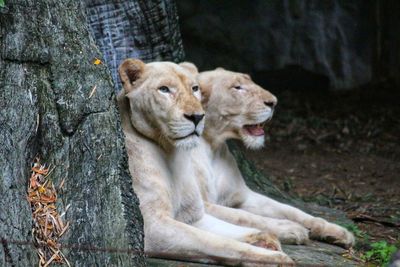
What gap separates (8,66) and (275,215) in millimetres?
3329

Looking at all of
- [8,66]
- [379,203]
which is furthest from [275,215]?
[8,66]

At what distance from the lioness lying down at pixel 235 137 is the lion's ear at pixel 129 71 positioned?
1.20 meters

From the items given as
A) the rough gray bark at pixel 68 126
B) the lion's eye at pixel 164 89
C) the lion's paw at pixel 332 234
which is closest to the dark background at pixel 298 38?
the lion's paw at pixel 332 234

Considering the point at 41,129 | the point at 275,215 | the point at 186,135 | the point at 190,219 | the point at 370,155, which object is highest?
the point at 41,129

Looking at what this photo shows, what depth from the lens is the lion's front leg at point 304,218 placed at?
7.78 m

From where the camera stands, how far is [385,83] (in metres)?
14.5

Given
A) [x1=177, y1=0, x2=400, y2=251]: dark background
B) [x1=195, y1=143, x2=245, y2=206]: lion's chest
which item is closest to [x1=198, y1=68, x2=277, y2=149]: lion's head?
[x1=195, y1=143, x2=245, y2=206]: lion's chest

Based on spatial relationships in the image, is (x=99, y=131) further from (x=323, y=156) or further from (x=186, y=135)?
(x=323, y=156)

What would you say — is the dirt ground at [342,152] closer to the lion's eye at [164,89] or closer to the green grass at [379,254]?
the green grass at [379,254]

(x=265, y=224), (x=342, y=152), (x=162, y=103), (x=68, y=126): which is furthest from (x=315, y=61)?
(x=68, y=126)

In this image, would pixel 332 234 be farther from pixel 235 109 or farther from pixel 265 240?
pixel 235 109

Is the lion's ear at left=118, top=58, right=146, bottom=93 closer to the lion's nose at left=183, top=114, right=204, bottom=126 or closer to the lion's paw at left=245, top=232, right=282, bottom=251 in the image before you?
the lion's nose at left=183, top=114, right=204, bottom=126

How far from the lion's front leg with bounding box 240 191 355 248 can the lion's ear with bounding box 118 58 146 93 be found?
194 cm

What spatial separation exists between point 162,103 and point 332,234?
2.03 metres
